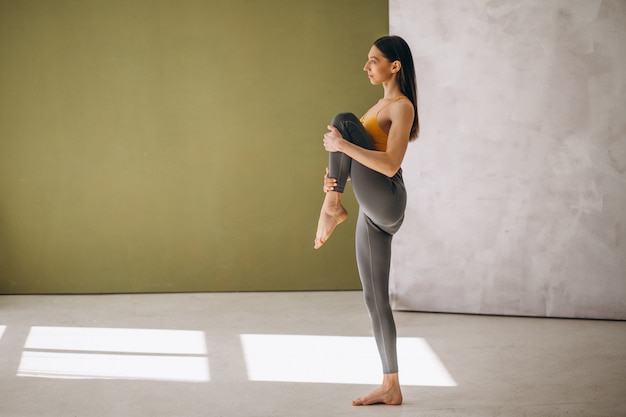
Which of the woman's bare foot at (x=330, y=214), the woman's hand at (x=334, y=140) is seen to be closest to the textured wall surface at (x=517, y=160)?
the woman's bare foot at (x=330, y=214)

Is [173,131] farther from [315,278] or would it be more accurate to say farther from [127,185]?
[315,278]

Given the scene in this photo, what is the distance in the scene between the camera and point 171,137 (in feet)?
18.4

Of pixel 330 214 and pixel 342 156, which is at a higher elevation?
pixel 342 156

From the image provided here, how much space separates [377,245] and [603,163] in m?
2.27

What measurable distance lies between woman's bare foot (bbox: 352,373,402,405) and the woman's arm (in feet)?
2.92

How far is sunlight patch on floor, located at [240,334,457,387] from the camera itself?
11.9 ft

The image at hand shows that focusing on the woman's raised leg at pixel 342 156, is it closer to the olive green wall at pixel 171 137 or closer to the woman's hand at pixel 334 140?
the woman's hand at pixel 334 140

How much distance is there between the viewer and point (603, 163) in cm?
473

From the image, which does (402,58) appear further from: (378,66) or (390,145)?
(390,145)

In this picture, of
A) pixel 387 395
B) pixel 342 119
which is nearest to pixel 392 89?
pixel 342 119

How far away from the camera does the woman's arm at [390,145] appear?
116 inches

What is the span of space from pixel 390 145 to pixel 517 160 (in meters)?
2.12

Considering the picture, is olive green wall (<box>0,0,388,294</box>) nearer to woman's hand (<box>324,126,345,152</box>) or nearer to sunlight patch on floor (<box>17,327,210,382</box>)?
sunlight patch on floor (<box>17,327,210,382</box>)

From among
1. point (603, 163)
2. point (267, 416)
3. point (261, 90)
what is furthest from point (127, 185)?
point (603, 163)
